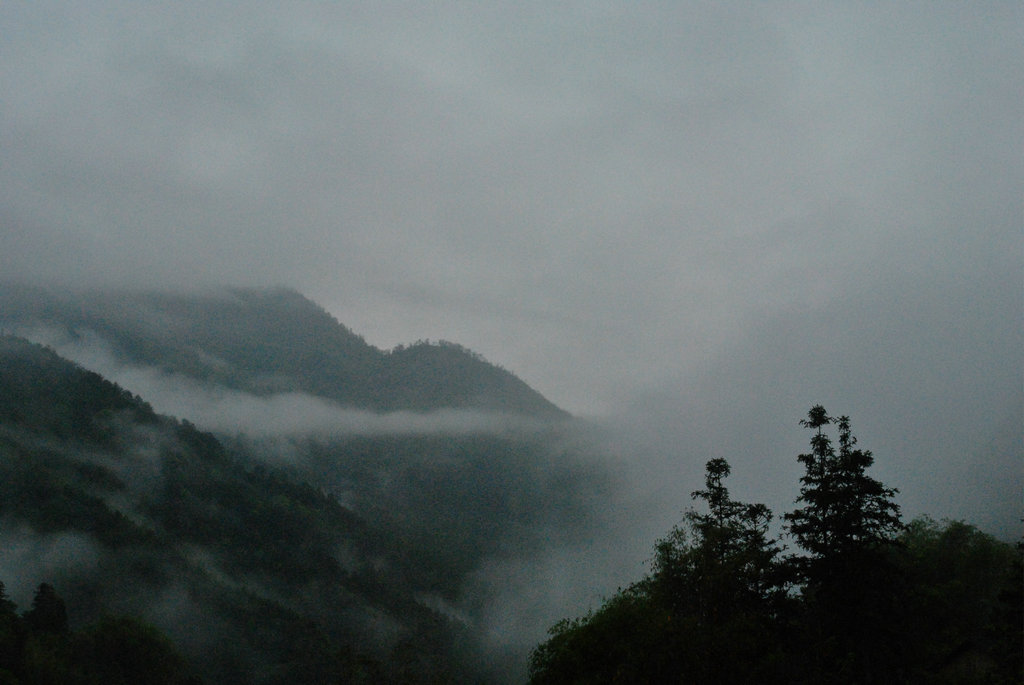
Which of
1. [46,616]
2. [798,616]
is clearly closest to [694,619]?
[798,616]

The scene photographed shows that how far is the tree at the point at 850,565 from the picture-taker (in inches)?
1447

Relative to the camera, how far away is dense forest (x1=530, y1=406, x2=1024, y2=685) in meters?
34.9

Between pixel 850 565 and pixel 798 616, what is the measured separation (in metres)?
6.04

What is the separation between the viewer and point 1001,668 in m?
35.0

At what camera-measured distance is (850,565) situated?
37031 mm

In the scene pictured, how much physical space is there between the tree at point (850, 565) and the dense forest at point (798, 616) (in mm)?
48

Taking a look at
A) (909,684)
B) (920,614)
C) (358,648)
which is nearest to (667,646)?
(909,684)

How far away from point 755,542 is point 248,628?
165 m

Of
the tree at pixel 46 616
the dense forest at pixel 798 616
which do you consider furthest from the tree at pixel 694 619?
the tree at pixel 46 616

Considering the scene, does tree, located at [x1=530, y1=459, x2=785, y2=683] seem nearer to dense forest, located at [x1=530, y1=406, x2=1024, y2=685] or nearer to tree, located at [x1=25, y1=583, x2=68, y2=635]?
dense forest, located at [x1=530, y1=406, x2=1024, y2=685]

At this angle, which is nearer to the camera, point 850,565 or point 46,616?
point 850,565

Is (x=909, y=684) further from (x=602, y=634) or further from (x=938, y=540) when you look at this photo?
(x=938, y=540)

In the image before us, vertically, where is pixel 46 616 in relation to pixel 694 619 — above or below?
below

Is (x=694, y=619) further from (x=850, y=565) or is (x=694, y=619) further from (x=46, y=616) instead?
(x=46, y=616)
